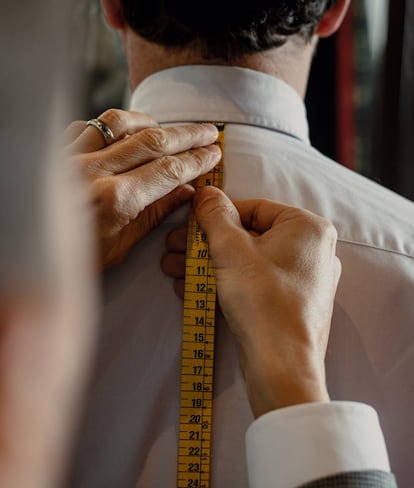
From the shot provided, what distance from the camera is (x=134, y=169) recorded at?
0.93 metres

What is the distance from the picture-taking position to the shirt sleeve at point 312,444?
79 centimetres

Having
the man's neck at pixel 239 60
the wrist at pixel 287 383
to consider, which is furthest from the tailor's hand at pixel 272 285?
the man's neck at pixel 239 60

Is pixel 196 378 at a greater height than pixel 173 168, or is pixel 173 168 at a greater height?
pixel 173 168

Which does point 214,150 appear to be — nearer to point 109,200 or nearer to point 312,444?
point 109,200

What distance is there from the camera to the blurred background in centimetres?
303

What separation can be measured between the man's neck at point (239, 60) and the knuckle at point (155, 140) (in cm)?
21

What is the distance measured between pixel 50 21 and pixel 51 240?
0.12 metres

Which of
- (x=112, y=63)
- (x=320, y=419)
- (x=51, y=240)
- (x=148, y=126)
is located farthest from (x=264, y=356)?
(x=112, y=63)

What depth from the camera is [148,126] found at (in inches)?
39.8

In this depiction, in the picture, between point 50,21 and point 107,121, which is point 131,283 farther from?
point 50,21

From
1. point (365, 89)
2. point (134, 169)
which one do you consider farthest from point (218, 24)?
point (365, 89)

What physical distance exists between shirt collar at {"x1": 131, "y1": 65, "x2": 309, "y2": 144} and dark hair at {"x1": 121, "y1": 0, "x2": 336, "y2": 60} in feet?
0.11

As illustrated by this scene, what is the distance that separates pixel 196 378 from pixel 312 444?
18cm

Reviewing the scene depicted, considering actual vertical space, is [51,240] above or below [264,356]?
above
